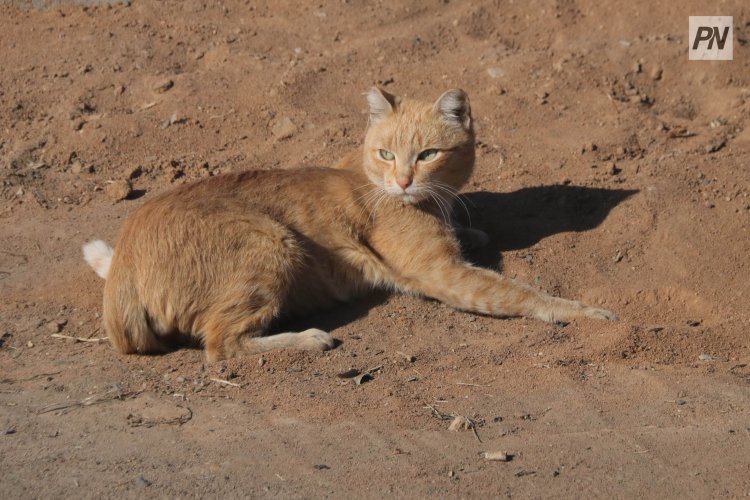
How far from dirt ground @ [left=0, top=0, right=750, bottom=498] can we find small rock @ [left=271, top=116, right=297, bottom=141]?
1.3 inches

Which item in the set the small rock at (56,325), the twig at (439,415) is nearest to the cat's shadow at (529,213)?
the twig at (439,415)

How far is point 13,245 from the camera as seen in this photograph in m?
6.79

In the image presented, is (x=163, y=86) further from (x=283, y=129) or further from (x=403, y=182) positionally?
(x=403, y=182)

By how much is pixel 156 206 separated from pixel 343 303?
1.45 metres

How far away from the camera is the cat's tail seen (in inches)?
247

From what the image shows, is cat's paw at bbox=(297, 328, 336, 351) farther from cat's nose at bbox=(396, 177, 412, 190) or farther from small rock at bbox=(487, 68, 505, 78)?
small rock at bbox=(487, 68, 505, 78)

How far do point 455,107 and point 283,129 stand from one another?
228 cm

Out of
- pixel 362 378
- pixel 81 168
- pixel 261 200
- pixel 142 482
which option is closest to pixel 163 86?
pixel 81 168

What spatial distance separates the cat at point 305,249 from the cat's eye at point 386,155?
11 mm

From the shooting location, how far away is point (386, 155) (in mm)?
6184

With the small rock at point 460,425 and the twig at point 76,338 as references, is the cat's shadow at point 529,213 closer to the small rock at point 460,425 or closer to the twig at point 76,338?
the small rock at point 460,425

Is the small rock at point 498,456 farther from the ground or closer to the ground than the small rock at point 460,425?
farther from the ground

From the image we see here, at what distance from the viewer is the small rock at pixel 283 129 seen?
26.0 feet

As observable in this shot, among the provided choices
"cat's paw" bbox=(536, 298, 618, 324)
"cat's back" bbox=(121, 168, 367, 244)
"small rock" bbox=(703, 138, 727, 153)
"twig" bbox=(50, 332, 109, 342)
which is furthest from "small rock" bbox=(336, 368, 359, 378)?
"small rock" bbox=(703, 138, 727, 153)
